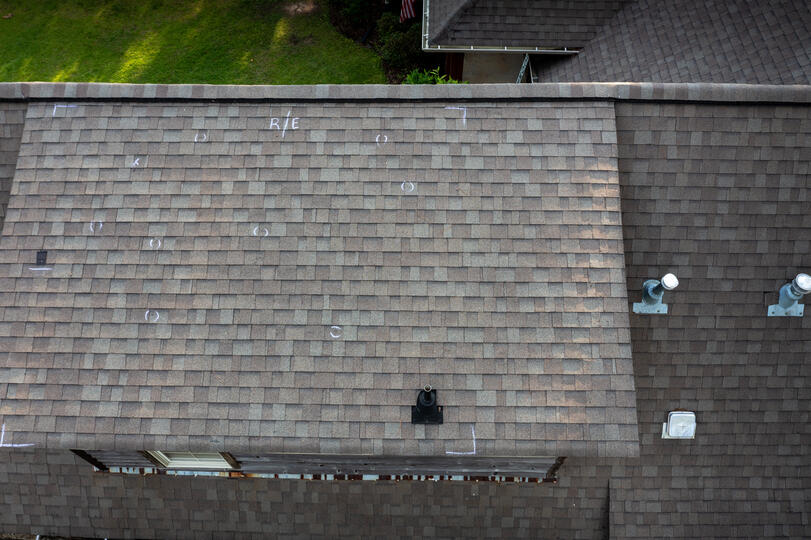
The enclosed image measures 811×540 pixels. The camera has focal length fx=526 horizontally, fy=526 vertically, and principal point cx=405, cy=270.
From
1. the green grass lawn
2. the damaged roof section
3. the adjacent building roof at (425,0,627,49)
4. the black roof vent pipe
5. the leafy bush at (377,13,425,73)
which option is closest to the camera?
the black roof vent pipe

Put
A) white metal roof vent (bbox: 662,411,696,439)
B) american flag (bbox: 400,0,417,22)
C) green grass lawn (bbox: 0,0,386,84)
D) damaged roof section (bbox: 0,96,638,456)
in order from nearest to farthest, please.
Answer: damaged roof section (bbox: 0,96,638,456)
white metal roof vent (bbox: 662,411,696,439)
american flag (bbox: 400,0,417,22)
green grass lawn (bbox: 0,0,386,84)

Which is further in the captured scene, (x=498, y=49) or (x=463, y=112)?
(x=498, y=49)

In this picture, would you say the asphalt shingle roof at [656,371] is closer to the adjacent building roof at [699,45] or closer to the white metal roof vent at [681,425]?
the white metal roof vent at [681,425]

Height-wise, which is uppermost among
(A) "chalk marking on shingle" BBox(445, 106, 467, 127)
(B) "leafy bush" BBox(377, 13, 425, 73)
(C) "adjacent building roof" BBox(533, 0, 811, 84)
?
(B) "leafy bush" BBox(377, 13, 425, 73)

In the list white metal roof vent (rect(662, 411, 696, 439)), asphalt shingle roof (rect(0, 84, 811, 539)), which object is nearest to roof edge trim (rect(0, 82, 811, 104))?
asphalt shingle roof (rect(0, 84, 811, 539))

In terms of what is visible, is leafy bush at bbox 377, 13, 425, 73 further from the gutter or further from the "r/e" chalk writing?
the "r/e" chalk writing

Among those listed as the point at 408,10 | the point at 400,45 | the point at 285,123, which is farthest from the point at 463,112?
the point at 400,45

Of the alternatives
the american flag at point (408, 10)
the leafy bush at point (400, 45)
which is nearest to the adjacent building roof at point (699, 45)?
the american flag at point (408, 10)

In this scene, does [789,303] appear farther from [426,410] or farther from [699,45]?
[699,45]
